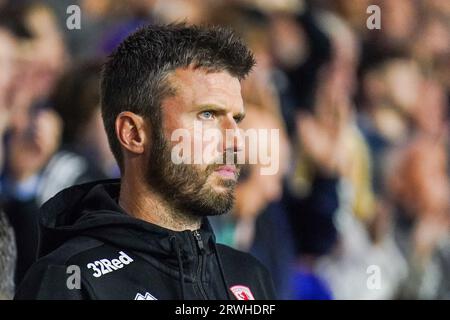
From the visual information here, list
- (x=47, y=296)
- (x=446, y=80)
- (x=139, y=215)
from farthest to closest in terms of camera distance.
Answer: (x=446, y=80) → (x=139, y=215) → (x=47, y=296)

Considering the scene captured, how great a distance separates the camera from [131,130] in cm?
204

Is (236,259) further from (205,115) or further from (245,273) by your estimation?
(205,115)

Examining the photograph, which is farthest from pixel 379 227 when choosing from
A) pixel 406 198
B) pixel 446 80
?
pixel 446 80

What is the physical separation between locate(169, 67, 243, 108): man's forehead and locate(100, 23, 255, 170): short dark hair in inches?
0.6

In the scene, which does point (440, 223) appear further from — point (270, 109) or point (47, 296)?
point (47, 296)

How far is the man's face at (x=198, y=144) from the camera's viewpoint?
6.41ft

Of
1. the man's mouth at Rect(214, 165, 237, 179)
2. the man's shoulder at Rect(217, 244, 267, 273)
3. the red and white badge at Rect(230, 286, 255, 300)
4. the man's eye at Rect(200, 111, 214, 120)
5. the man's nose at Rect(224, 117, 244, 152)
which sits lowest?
the red and white badge at Rect(230, 286, 255, 300)

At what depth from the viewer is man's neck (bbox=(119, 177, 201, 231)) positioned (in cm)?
201

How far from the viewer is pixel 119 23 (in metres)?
3.94

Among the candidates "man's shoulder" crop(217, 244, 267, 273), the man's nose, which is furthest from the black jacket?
the man's nose

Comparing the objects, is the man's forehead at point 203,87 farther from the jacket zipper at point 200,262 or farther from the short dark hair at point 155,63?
the jacket zipper at point 200,262

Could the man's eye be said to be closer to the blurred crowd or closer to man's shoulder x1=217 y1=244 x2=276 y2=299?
man's shoulder x1=217 y1=244 x2=276 y2=299

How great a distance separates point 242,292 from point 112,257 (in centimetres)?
36

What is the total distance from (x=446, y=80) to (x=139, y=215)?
113 inches
